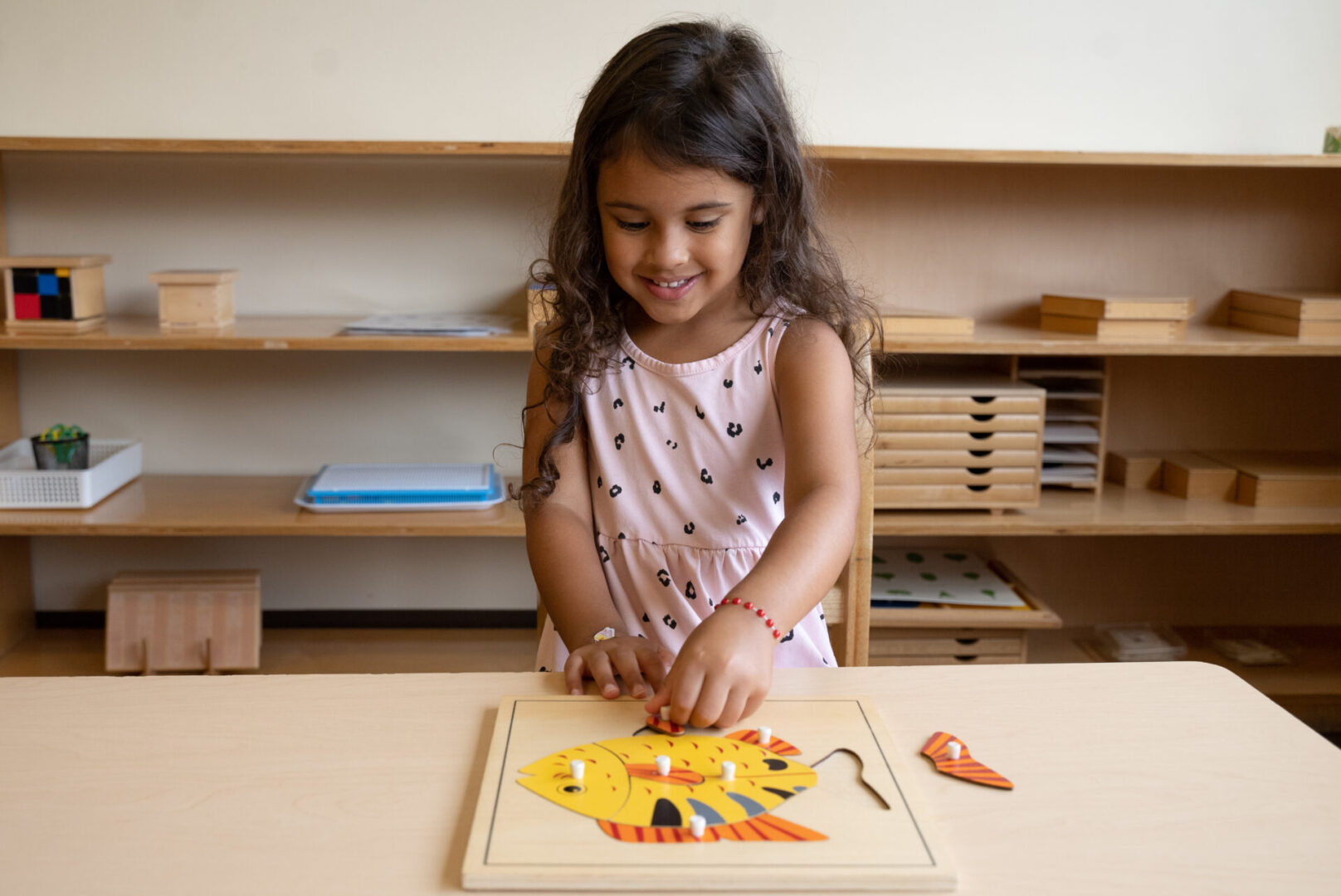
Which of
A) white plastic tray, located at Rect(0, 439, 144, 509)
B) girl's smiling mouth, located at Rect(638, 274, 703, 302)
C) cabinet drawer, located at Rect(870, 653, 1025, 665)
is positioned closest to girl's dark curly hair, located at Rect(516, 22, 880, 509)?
girl's smiling mouth, located at Rect(638, 274, 703, 302)

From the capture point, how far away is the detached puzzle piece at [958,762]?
2.14ft

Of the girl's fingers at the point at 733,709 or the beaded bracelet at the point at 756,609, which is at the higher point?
the beaded bracelet at the point at 756,609

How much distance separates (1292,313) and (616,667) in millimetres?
1745

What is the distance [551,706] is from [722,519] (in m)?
0.48

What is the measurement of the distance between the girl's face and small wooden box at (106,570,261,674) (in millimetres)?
1417

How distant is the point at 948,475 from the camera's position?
2.08 m

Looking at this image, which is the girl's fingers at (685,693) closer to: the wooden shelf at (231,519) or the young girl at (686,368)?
the young girl at (686,368)

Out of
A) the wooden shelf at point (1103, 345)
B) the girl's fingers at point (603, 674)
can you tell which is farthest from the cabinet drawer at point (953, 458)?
the girl's fingers at point (603, 674)

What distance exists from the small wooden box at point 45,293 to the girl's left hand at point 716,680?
1.66 m

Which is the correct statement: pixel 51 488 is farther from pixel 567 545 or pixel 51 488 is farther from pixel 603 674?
pixel 603 674

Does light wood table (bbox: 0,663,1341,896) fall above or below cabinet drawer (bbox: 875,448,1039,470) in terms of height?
above

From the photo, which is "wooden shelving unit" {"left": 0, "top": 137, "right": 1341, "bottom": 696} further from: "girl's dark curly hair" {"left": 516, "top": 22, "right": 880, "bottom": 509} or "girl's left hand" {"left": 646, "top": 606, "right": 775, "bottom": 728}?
"girl's left hand" {"left": 646, "top": 606, "right": 775, "bottom": 728}

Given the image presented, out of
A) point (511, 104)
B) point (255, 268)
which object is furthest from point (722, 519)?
point (255, 268)

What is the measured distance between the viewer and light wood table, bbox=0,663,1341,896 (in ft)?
1.85
